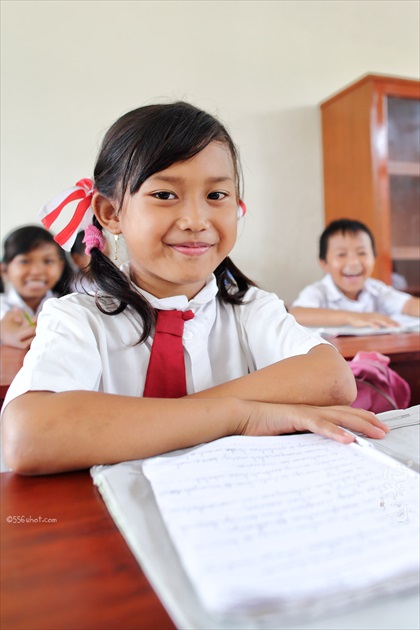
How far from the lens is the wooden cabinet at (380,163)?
247 cm

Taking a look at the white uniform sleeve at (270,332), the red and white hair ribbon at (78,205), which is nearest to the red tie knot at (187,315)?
the white uniform sleeve at (270,332)

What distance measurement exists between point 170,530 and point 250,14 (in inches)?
112

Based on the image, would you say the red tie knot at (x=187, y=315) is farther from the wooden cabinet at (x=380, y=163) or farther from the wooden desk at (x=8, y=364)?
the wooden cabinet at (x=380, y=163)

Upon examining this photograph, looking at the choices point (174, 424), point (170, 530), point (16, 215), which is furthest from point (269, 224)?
point (170, 530)

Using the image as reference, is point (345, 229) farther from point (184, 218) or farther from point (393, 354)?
point (184, 218)

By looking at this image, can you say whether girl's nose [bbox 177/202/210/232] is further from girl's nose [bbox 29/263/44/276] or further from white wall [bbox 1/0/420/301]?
white wall [bbox 1/0/420/301]

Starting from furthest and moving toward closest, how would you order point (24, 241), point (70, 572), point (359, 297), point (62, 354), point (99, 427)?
point (359, 297) < point (24, 241) < point (62, 354) < point (99, 427) < point (70, 572)

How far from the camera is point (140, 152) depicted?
0.75 metres

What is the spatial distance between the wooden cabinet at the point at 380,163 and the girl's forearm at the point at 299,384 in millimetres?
1962

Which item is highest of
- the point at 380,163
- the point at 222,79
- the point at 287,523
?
the point at 222,79

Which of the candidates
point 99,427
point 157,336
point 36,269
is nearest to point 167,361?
point 157,336

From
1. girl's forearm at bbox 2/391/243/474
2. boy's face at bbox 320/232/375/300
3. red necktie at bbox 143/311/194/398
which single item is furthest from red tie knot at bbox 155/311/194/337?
boy's face at bbox 320/232/375/300

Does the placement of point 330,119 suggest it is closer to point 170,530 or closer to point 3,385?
point 3,385

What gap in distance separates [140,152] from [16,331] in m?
0.96
